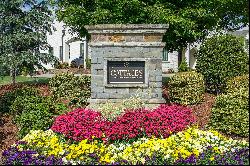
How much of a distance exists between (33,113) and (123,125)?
321 centimetres

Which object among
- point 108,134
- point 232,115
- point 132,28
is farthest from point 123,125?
point 132,28

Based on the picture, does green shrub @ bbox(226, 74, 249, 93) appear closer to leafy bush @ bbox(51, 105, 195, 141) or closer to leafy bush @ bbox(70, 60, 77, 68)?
leafy bush @ bbox(51, 105, 195, 141)

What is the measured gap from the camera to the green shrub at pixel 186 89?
14094 mm

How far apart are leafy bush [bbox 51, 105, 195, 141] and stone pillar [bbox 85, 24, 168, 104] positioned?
2466 mm

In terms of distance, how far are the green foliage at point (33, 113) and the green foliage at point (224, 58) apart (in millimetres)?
5973

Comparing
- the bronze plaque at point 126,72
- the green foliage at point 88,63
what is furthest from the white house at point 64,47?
the bronze plaque at point 126,72

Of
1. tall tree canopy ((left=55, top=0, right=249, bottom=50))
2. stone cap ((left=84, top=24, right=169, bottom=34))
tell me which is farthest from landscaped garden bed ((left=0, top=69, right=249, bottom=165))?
tall tree canopy ((left=55, top=0, right=249, bottom=50))

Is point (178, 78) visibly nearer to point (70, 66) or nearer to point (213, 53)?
point (213, 53)

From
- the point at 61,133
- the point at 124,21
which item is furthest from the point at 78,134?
the point at 124,21

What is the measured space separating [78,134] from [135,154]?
104 inches

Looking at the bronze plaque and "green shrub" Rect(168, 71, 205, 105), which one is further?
"green shrub" Rect(168, 71, 205, 105)

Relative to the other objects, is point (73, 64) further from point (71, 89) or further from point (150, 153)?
point (150, 153)

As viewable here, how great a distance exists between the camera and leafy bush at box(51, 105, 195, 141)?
9.91m

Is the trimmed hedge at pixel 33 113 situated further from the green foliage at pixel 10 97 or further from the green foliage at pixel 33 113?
the green foliage at pixel 10 97
